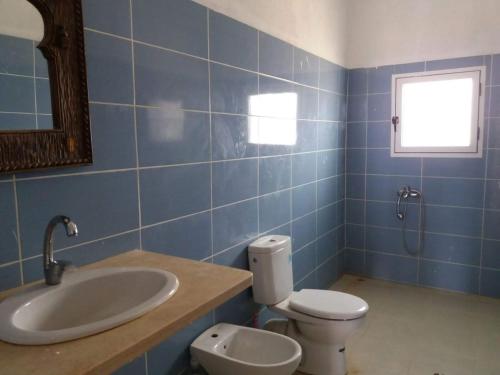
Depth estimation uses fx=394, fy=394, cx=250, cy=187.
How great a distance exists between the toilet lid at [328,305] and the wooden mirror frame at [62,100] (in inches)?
53.8

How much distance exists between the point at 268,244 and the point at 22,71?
1.47 meters

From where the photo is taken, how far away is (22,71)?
115 centimetres

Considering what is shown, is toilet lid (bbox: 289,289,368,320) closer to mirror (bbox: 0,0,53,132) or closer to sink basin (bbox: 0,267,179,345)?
sink basin (bbox: 0,267,179,345)

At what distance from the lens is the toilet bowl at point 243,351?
1.63 meters

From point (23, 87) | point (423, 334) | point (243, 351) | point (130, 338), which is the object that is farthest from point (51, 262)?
point (423, 334)

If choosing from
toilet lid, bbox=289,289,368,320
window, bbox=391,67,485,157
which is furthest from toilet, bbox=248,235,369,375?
window, bbox=391,67,485,157

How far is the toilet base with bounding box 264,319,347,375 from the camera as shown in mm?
2164

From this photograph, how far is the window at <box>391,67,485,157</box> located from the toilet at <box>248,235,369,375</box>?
5.52 ft

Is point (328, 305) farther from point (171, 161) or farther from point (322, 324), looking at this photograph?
point (171, 161)

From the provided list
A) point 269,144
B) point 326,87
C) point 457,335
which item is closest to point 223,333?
point 269,144

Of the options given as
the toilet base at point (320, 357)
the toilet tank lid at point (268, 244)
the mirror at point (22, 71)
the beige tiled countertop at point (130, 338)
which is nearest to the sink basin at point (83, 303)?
the beige tiled countertop at point (130, 338)

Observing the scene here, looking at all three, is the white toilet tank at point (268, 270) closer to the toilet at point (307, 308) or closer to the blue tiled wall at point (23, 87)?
the toilet at point (307, 308)

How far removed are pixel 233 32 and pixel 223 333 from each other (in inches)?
58.8

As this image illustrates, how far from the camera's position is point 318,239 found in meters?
3.13
